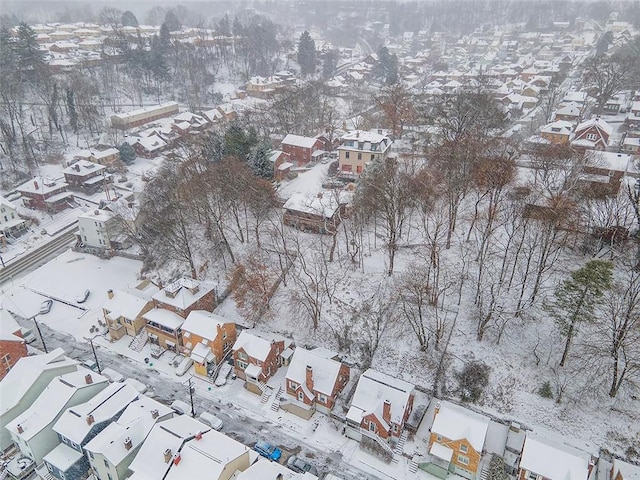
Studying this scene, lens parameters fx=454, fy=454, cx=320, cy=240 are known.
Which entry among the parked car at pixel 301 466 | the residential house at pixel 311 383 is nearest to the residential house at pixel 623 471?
the residential house at pixel 311 383

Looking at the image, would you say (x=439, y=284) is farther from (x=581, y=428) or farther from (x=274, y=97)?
(x=274, y=97)

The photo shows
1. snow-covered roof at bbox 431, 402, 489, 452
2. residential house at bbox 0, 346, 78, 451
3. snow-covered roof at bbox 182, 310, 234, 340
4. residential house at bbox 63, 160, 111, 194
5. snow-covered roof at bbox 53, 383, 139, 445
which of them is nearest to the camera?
snow-covered roof at bbox 431, 402, 489, 452

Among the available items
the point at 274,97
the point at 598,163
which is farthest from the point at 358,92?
the point at 598,163

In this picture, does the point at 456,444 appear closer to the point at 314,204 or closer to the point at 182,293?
the point at 182,293

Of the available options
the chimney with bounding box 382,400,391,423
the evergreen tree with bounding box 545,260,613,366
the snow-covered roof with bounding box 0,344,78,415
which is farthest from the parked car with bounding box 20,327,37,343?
the evergreen tree with bounding box 545,260,613,366

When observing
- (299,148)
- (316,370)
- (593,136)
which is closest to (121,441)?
(316,370)

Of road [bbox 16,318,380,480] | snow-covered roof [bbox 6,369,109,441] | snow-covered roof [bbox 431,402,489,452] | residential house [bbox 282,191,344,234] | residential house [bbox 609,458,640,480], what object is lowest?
road [bbox 16,318,380,480]

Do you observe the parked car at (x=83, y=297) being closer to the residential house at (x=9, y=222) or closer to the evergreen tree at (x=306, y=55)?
the residential house at (x=9, y=222)

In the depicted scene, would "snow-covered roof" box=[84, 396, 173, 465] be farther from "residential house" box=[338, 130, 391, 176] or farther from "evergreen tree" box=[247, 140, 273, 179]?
"residential house" box=[338, 130, 391, 176]
